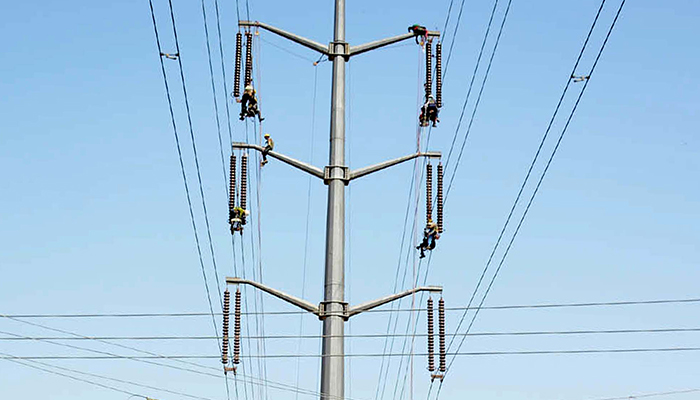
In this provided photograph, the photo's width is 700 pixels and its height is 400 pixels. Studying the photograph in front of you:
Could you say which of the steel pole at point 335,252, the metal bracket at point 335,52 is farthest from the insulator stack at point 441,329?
the metal bracket at point 335,52

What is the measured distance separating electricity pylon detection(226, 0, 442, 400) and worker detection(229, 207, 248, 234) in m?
1.26

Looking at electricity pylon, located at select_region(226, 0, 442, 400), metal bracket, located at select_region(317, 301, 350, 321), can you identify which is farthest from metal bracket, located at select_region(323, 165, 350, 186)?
metal bracket, located at select_region(317, 301, 350, 321)

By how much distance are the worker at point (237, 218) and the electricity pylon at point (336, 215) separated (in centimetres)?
126

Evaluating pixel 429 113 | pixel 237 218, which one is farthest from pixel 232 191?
pixel 429 113

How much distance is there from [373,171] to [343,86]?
2.21 metres

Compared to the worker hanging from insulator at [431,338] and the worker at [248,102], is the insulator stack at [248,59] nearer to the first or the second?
the worker at [248,102]

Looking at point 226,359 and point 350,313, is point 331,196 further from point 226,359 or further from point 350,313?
point 226,359

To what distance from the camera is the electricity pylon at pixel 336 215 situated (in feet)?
70.5

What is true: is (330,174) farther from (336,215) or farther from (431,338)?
(431,338)

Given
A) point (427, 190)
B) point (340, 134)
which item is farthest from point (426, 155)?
point (340, 134)

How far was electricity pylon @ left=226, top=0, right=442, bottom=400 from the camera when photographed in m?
21.5

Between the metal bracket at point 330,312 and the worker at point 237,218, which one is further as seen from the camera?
the worker at point 237,218

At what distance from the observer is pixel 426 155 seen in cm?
2548

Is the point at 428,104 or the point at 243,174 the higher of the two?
the point at 428,104
